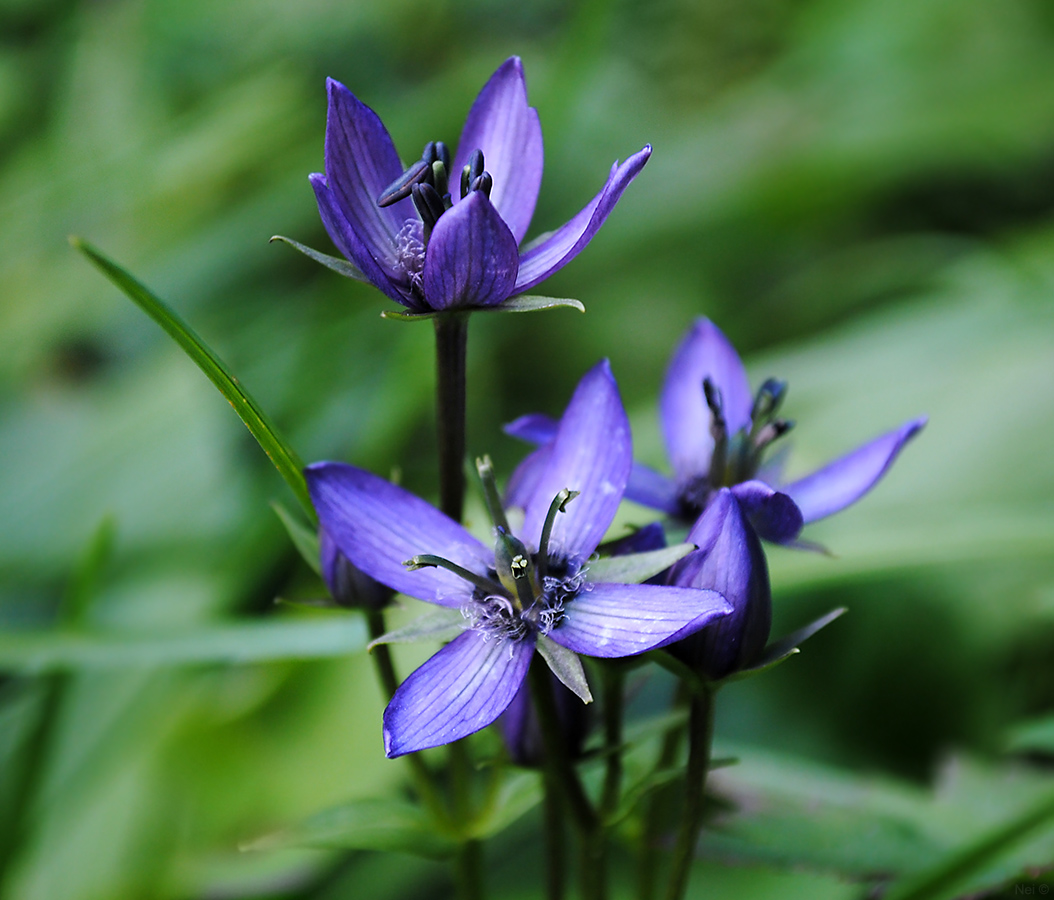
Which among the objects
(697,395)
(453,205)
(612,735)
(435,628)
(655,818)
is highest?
(453,205)

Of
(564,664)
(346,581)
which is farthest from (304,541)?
(564,664)

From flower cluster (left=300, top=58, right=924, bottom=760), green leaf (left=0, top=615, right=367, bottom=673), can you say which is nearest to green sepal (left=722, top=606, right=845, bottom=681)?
flower cluster (left=300, top=58, right=924, bottom=760)

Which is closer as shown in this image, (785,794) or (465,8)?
(785,794)

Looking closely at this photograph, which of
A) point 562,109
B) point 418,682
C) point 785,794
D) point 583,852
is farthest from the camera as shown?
point 562,109

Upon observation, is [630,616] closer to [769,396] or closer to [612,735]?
[612,735]

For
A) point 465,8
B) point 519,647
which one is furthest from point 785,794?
point 465,8

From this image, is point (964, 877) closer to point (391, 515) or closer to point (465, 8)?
point (391, 515)

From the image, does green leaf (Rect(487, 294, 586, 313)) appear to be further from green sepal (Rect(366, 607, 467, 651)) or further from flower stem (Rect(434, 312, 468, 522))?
green sepal (Rect(366, 607, 467, 651))
